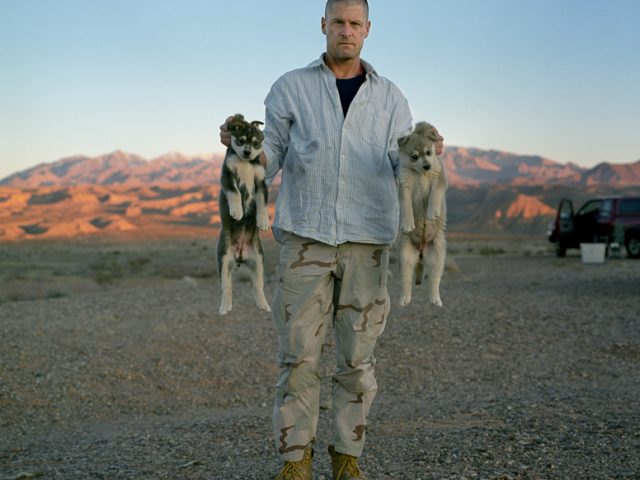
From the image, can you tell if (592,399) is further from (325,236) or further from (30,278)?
(30,278)

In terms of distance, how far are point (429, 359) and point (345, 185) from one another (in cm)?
696

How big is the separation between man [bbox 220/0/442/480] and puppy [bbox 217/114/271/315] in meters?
0.13

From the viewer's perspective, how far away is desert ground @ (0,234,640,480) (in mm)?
6121

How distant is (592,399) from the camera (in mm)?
8359

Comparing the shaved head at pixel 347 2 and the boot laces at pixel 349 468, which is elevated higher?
the shaved head at pixel 347 2

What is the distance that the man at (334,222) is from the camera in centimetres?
458

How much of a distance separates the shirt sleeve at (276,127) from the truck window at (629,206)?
78.6ft

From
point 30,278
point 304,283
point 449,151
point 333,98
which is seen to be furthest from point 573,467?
point 449,151

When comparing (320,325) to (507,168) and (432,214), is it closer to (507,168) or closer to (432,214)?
(432,214)

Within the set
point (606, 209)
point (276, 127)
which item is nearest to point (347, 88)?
point (276, 127)

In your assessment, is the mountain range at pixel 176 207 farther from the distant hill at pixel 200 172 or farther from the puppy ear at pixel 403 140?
the puppy ear at pixel 403 140

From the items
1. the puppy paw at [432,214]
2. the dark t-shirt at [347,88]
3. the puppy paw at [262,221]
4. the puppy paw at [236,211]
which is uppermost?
the dark t-shirt at [347,88]

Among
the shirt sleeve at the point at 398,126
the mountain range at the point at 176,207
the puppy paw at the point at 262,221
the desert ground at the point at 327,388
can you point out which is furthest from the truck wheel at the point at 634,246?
the mountain range at the point at 176,207

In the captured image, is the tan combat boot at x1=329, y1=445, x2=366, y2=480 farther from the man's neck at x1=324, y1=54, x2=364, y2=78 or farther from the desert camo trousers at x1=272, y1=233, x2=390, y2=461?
the man's neck at x1=324, y1=54, x2=364, y2=78
